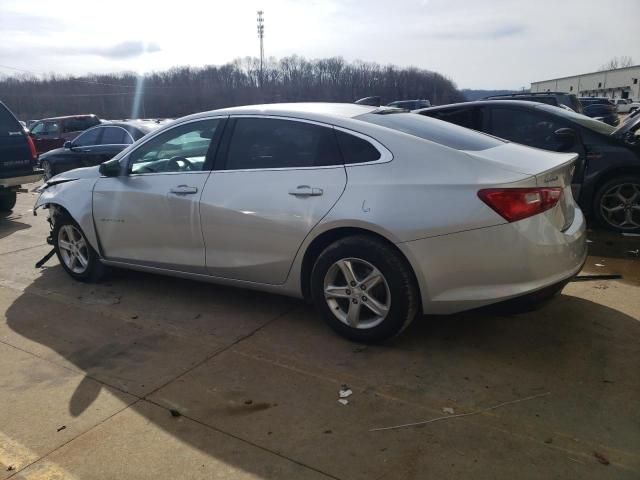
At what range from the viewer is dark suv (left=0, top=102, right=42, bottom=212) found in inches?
350

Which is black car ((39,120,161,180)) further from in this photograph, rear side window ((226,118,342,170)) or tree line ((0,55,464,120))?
tree line ((0,55,464,120))

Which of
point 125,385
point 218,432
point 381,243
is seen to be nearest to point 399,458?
point 218,432

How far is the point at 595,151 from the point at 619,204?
0.67 metres

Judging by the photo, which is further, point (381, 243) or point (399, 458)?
point (381, 243)

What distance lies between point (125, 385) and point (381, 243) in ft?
5.98

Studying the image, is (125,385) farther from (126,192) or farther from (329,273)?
(126,192)

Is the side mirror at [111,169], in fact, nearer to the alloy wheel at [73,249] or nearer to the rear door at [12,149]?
the alloy wheel at [73,249]

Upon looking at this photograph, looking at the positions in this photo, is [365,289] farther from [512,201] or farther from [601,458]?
[601,458]

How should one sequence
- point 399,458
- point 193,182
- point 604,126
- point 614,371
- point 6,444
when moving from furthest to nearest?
point 604,126 → point 193,182 → point 614,371 → point 6,444 → point 399,458

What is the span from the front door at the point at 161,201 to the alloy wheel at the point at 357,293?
1.19 meters

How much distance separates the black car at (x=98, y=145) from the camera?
10891 mm

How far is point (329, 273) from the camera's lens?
3.60 meters

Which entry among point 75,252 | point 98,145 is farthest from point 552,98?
point 75,252

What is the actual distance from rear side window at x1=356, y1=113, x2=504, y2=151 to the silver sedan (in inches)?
0.8
